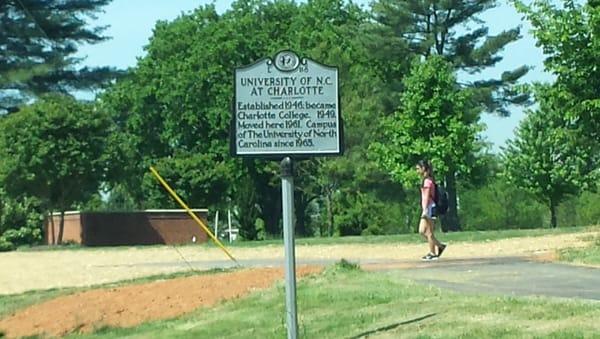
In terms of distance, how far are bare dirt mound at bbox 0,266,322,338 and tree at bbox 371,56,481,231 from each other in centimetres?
3048

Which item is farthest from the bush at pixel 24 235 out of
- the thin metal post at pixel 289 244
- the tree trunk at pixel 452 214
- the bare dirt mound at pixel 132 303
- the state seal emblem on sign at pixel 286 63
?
the state seal emblem on sign at pixel 286 63

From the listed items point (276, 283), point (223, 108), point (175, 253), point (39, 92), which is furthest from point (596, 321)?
point (223, 108)

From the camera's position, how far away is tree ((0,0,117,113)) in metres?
15.1

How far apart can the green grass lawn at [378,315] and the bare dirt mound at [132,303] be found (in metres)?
0.48

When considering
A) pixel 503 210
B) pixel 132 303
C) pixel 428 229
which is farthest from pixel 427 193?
pixel 503 210

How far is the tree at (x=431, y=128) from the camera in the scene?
157 ft

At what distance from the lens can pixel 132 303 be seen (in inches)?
639

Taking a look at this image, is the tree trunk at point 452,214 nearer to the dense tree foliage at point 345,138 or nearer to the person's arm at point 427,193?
the dense tree foliage at point 345,138

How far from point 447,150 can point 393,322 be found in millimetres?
36581

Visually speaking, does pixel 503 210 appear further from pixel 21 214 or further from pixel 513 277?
pixel 513 277

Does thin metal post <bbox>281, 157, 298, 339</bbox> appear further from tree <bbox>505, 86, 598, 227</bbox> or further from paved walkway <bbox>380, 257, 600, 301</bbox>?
tree <bbox>505, 86, 598, 227</bbox>

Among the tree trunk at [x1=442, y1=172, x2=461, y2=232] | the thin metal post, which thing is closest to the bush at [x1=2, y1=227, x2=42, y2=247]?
the tree trunk at [x1=442, y1=172, x2=461, y2=232]

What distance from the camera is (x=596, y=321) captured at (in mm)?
10508

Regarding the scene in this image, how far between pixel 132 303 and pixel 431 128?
1323 inches
